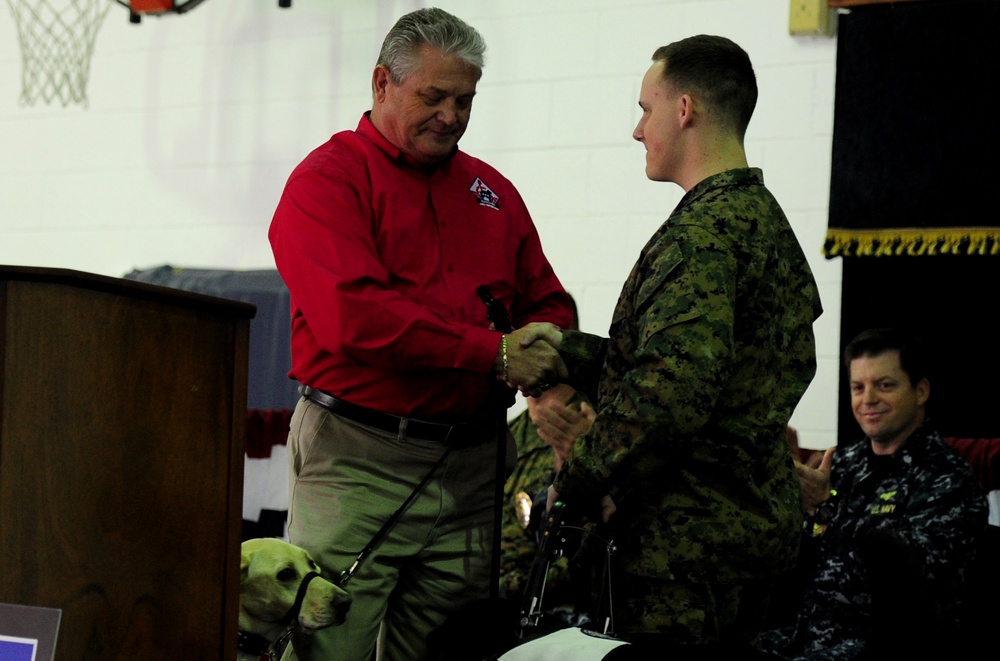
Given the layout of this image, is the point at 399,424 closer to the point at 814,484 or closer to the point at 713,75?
the point at 713,75

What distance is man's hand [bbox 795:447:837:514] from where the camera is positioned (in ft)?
11.6

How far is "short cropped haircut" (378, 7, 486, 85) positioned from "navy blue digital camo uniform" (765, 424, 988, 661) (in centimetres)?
150

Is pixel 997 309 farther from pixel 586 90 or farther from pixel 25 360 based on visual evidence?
pixel 25 360

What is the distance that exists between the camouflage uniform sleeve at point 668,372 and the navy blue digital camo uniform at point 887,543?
3.63 ft

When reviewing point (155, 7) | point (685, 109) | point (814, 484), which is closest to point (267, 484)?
point (814, 484)

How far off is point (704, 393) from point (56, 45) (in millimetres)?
5108

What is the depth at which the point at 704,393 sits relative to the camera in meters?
2.01

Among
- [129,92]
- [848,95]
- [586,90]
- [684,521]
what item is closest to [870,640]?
[684,521]

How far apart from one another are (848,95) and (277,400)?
257 centimetres

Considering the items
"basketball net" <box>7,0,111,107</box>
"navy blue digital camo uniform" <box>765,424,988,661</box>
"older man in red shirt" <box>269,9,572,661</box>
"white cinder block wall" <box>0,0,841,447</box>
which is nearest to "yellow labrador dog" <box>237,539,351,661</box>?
"older man in red shirt" <box>269,9,572,661</box>

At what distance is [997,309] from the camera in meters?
4.24

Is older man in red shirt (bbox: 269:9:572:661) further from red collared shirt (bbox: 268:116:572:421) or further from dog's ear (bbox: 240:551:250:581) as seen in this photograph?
dog's ear (bbox: 240:551:250:581)

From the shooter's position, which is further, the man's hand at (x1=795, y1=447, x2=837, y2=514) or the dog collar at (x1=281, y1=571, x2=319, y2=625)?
the man's hand at (x1=795, y1=447, x2=837, y2=514)

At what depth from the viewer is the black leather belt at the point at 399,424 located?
243cm
